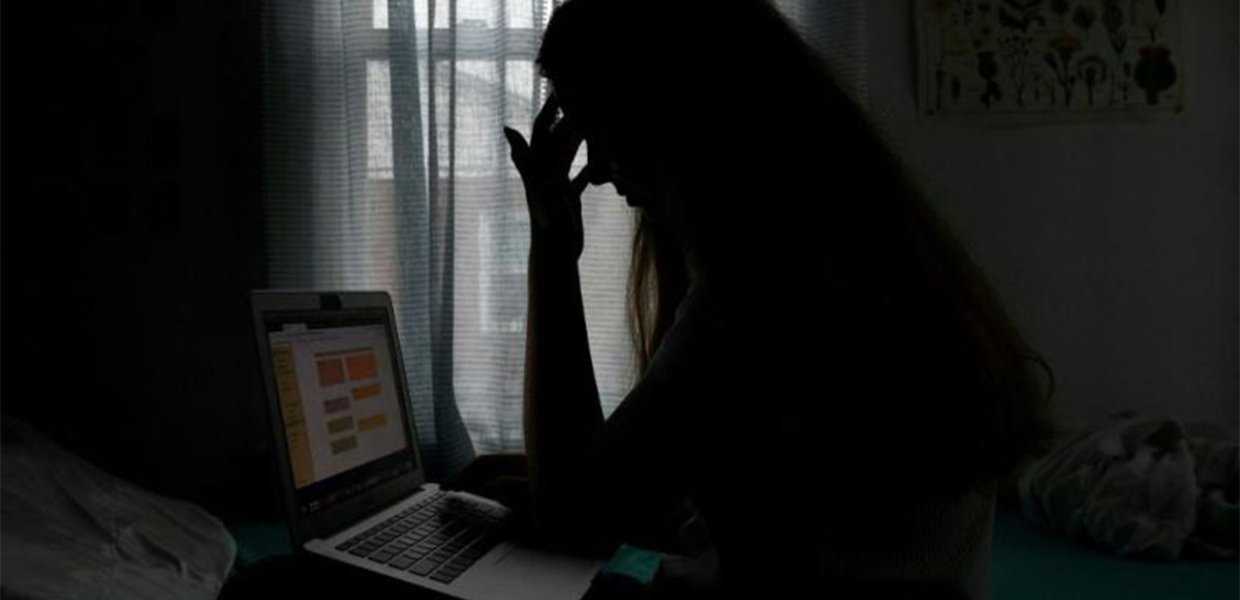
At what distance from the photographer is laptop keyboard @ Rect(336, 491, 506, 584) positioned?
2.22 ft

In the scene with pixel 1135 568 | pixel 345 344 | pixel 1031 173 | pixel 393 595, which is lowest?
pixel 1135 568

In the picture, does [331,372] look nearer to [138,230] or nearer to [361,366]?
[361,366]

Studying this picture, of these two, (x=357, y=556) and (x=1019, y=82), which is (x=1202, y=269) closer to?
(x=1019, y=82)

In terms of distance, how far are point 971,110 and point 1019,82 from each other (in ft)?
0.38

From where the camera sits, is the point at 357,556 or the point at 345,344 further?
the point at 345,344

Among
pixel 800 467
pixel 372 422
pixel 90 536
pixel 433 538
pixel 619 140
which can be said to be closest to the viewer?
pixel 800 467

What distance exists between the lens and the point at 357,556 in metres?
0.67

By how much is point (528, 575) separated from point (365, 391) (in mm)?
328

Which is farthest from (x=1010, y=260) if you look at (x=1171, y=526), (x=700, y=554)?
(x=700, y=554)

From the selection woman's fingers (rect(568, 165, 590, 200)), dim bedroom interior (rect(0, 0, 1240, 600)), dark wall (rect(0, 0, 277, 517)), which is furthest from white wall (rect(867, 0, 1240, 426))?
dark wall (rect(0, 0, 277, 517))

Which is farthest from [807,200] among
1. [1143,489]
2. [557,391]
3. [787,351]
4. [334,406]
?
[1143,489]

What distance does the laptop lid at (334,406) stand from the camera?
0.72 meters

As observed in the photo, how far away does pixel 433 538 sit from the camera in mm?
751

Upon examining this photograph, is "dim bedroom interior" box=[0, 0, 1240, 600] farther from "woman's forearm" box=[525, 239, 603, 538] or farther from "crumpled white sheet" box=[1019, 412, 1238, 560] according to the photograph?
"woman's forearm" box=[525, 239, 603, 538]
